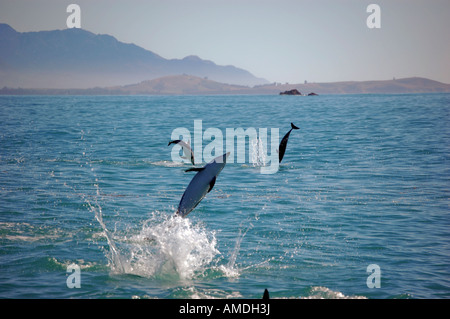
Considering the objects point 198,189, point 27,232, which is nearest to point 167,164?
point 27,232

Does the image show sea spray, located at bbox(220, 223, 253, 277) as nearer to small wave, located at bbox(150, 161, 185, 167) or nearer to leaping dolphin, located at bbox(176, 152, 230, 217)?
leaping dolphin, located at bbox(176, 152, 230, 217)

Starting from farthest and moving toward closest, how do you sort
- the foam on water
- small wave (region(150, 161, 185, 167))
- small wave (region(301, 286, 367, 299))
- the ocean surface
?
small wave (region(150, 161, 185, 167))
the foam on water
the ocean surface
small wave (region(301, 286, 367, 299))

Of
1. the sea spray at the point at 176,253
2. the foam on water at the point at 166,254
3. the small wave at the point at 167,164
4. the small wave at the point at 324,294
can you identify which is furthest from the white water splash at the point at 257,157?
the small wave at the point at 324,294

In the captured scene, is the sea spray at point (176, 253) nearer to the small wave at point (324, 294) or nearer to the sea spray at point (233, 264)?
the sea spray at point (233, 264)

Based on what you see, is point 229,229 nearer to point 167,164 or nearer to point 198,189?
point 198,189

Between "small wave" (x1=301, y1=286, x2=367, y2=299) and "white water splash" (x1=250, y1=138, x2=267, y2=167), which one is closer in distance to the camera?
"small wave" (x1=301, y1=286, x2=367, y2=299)

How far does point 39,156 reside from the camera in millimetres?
26531

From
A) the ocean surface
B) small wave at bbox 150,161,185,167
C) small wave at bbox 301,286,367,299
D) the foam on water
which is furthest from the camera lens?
small wave at bbox 150,161,185,167

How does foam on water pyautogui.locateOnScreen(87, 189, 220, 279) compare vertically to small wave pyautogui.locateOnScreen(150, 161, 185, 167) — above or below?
below

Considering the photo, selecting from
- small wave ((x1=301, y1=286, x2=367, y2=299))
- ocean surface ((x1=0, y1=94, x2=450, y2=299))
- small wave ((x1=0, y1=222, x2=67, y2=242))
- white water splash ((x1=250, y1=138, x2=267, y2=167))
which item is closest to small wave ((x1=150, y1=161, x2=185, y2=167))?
ocean surface ((x1=0, y1=94, x2=450, y2=299))

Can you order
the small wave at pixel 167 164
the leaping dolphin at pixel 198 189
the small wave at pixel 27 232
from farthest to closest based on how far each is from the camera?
the small wave at pixel 167 164
the small wave at pixel 27 232
the leaping dolphin at pixel 198 189
